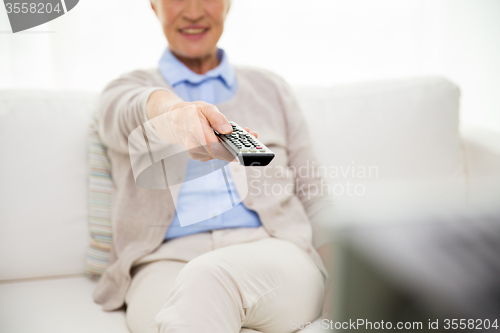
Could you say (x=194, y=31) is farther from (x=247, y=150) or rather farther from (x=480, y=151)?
(x=480, y=151)

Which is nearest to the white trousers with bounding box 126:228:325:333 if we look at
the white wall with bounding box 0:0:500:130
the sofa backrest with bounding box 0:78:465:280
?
the sofa backrest with bounding box 0:78:465:280

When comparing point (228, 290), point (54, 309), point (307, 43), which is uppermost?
point (307, 43)

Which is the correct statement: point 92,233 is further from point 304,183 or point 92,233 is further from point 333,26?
point 333,26

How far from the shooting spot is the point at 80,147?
0.83m

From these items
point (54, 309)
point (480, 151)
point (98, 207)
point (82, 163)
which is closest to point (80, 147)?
point (82, 163)

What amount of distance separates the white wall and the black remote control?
0.63 meters

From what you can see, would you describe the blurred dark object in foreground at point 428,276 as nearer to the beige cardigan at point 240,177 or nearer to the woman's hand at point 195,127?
the woman's hand at point 195,127

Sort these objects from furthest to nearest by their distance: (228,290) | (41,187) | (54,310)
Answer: (41,187) → (54,310) → (228,290)

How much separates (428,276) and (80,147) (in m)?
0.79

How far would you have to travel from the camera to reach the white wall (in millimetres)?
961

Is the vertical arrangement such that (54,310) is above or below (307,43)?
below

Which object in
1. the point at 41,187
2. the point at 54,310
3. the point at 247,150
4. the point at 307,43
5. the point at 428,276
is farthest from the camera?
the point at 307,43

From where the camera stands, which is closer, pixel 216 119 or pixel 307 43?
pixel 216 119

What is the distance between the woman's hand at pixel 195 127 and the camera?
45cm
